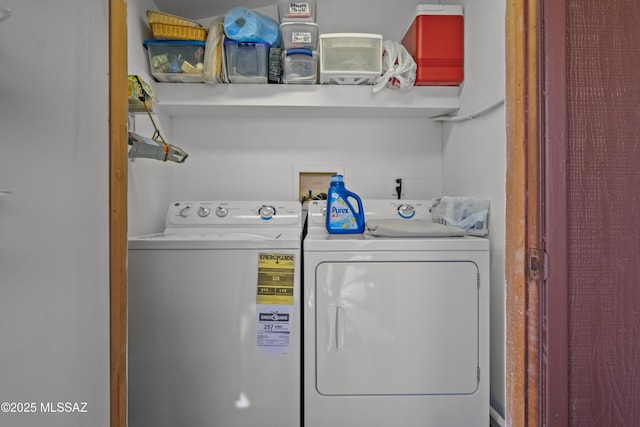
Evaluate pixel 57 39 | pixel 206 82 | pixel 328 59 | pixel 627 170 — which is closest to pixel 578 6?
pixel 627 170

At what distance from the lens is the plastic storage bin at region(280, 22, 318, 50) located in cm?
182

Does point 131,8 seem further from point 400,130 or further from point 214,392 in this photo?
point 214,392

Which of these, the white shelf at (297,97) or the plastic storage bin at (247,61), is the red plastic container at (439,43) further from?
the plastic storage bin at (247,61)

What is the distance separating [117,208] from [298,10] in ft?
5.14

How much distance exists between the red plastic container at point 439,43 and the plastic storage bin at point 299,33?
601 mm

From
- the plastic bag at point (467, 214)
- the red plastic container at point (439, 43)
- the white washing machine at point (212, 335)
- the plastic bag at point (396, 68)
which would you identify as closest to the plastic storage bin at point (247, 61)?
the plastic bag at point (396, 68)

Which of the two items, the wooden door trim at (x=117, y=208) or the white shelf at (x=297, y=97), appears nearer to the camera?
the wooden door trim at (x=117, y=208)

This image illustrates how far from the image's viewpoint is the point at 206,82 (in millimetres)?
1861

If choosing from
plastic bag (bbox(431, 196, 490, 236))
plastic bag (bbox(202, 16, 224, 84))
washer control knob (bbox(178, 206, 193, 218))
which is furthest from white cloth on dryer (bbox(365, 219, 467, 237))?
plastic bag (bbox(202, 16, 224, 84))

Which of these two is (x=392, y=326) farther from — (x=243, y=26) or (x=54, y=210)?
(x=243, y=26)

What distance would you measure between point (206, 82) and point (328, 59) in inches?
27.7

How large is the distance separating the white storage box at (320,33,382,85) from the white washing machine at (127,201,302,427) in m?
1.05

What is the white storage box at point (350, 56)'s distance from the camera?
5.98 ft

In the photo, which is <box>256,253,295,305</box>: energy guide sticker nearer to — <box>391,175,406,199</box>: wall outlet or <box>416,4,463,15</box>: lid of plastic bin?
<box>391,175,406,199</box>: wall outlet
